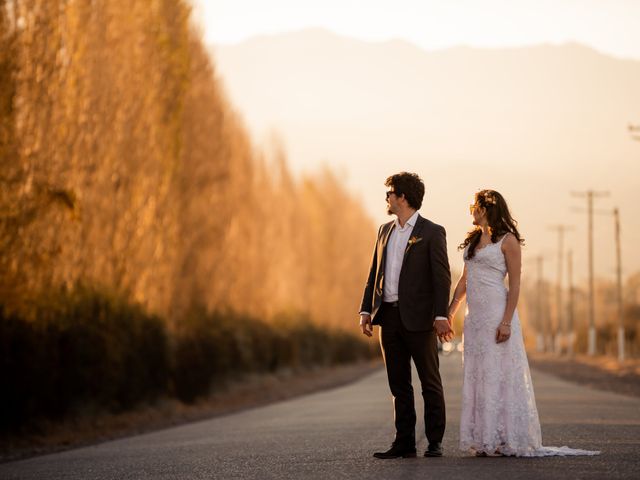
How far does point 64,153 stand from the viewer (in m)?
21.8

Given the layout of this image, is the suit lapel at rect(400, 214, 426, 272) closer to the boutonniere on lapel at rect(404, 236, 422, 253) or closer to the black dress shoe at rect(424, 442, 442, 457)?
the boutonniere on lapel at rect(404, 236, 422, 253)

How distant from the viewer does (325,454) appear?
10.7 meters

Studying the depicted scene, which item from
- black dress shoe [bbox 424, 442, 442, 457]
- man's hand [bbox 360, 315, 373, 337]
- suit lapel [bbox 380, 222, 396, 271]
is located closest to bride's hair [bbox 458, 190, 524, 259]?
suit lapel [bbox 380, 222, 396, 271]

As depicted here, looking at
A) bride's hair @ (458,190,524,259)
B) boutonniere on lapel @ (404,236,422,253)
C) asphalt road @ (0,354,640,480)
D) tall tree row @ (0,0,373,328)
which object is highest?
tall tree row @ (0,0,373,328)

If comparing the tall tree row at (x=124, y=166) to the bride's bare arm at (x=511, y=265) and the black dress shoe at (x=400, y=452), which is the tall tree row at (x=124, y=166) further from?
the bride's bare arm at (x=511, y=265)

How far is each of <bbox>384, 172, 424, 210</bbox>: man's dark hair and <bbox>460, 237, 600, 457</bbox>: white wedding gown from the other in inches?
30.1

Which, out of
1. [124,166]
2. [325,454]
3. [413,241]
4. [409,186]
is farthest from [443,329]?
[124,166]

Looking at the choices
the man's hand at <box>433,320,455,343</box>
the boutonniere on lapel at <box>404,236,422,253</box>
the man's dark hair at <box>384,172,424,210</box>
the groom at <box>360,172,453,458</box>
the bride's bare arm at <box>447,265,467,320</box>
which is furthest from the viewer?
the bride's bare arm at <box>447,265,467,320</box>

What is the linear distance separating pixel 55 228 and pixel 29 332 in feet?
10.7

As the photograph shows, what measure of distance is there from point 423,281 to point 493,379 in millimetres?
1015

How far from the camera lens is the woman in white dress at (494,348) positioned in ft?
31.6

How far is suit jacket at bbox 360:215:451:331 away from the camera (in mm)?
9570

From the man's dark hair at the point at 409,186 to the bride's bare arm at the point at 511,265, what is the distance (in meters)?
0.85

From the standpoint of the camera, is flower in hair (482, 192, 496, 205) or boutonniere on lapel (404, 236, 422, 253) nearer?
boutonniere on lapel (404, 236, 422, 253)
